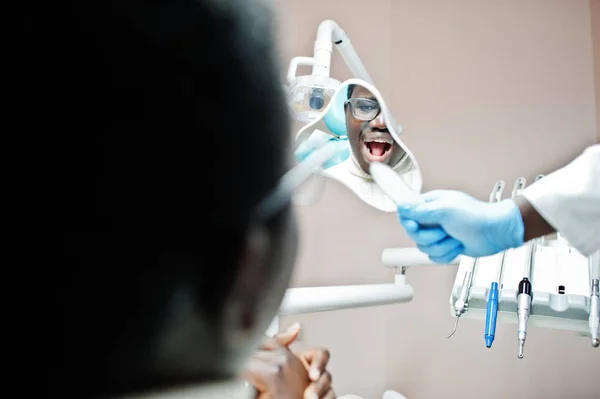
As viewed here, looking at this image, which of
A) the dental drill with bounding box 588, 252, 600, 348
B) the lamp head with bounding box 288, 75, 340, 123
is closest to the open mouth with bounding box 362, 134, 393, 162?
the lamp head with bounding box 288, 75, 340, 123

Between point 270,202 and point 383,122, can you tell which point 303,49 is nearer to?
point 383,122

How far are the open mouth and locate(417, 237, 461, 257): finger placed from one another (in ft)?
0.66

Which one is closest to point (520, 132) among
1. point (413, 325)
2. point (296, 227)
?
point (413, 325)

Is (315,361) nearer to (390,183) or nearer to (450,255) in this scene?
(390,183)

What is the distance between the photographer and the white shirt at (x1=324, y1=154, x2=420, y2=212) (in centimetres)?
92

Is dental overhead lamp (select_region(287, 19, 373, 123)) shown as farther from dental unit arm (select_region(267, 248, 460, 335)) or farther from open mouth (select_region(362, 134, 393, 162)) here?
dental unit arm (select_region(267, 248, 460, 335))

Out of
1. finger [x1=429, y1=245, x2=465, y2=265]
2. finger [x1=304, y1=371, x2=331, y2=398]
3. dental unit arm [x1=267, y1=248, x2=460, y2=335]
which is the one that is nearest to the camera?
finger [x1=304, y1=371, x2=331, y2=398]

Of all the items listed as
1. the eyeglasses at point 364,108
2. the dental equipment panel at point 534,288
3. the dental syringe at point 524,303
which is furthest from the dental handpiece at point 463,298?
the eyeglasses at point 364,108

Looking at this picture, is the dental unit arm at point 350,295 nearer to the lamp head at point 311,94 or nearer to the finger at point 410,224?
the finger at point 410,224

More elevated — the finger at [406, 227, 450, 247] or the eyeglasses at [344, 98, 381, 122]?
the eyeglasses at [344, 98, 381, 122]

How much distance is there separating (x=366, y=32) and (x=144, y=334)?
5.66 ft

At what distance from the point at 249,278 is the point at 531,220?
738 mm

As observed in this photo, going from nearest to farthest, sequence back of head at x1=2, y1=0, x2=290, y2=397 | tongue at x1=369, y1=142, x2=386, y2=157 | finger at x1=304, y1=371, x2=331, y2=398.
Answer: back of head at x1=2, y1=0, x2=290, y2=397
finger at x1=304, y1=371, x2=331, y2=398
tongue at x1=369, y1=142, x2=386, y2=157

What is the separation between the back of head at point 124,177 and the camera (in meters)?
0.12
